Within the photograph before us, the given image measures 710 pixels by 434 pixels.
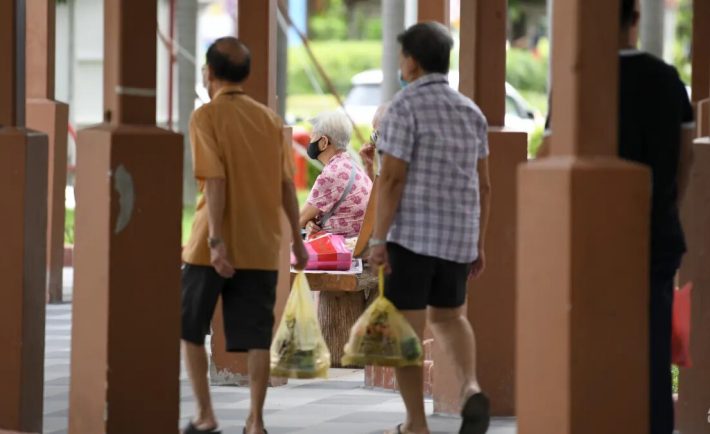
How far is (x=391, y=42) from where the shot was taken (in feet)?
61.5

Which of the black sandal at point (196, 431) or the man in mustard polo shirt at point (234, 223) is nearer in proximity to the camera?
the man in mustard polo shirt at point (234, 223)

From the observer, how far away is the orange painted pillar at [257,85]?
32.6 ft

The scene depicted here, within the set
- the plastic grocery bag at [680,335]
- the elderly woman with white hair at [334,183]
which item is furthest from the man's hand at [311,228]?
the plastic grocery bag at [680,335]

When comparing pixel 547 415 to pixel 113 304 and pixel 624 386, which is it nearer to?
pixel 624 386

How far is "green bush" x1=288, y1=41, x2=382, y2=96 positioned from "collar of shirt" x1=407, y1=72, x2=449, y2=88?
4054 centimetres

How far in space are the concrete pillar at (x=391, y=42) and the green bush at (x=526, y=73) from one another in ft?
86.8

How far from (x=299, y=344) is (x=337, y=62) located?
42.2 m

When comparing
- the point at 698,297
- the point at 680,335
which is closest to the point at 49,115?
the point at 698,297

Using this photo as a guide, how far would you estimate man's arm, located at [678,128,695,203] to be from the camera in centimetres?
684

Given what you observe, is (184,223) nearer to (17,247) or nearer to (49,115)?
(49,115)

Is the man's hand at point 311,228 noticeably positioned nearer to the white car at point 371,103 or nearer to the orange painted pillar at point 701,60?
the orange painted pillar at point 701,60

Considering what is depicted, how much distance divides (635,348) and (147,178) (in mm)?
2263

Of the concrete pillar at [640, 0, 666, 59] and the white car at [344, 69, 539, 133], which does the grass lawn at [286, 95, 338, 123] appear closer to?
the white car at [344, 69, 539, 133]

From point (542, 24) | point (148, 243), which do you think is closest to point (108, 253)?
point (148, 243)
